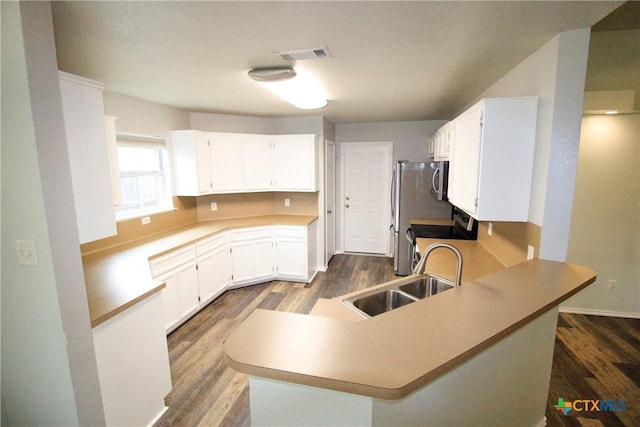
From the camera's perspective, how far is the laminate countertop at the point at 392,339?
89cm

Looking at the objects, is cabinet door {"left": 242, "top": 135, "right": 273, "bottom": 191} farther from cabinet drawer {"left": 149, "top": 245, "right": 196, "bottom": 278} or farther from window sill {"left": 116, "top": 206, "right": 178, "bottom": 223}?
cabinet drawer {"left": 149, "top": 245, "right": 196, "bottom": 278}

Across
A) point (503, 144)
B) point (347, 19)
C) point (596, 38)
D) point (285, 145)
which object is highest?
point (596, 38)

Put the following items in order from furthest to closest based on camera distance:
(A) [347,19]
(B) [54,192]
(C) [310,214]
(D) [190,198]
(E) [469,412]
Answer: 1. (C) [310,214]
2. (D) [190,198]
3. (A) [347,19]
4. (E) [469,412]
5. (B) [54,192]

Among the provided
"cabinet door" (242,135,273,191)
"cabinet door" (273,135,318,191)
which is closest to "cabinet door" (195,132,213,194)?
"cabinet door" (242,135,273,191)

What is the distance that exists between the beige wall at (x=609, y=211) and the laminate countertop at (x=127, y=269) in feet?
10.2

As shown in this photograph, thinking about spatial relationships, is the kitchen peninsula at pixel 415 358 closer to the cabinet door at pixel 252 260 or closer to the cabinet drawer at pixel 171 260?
the cabinet drawer at pixel 171 260

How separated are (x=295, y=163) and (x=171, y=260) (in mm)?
2137

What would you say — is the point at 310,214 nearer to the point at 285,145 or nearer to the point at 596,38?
the point at 285,145

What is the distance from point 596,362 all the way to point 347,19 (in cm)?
317

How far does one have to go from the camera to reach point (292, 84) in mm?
2504

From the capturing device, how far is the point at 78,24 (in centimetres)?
149

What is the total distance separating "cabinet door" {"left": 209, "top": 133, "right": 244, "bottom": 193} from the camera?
388 cm

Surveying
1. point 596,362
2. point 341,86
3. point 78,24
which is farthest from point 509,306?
point 78,24

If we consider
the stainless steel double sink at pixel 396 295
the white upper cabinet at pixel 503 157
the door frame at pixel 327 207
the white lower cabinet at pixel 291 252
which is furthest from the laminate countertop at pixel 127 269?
the white upper cabinet at pixel 503 157
